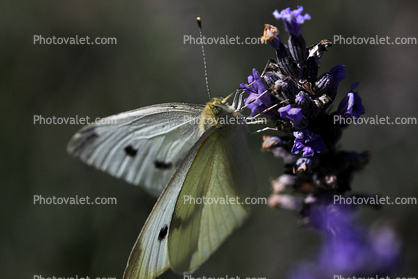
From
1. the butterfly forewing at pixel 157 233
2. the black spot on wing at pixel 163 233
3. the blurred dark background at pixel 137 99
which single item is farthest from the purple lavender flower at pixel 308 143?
the blurred dark background at pixel 137 99

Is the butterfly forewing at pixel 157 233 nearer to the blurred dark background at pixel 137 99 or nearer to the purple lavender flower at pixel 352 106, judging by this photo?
the purple lavender flower at pixel 352 106

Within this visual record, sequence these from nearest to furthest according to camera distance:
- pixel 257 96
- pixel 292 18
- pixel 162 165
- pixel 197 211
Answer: pixel 292 18 < pixel 257 96 < pixel 197 211 < pixel 162 165

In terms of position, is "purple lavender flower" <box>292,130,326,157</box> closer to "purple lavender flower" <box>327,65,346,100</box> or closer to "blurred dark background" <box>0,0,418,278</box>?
"purple lavender flower" <box>327,65,346,100</box>

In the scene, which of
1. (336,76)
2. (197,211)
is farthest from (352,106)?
(197,211)

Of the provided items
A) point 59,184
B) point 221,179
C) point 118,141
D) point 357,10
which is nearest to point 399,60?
point 357,10

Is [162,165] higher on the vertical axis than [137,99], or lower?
lower

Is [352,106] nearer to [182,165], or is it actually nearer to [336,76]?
[336,76]
